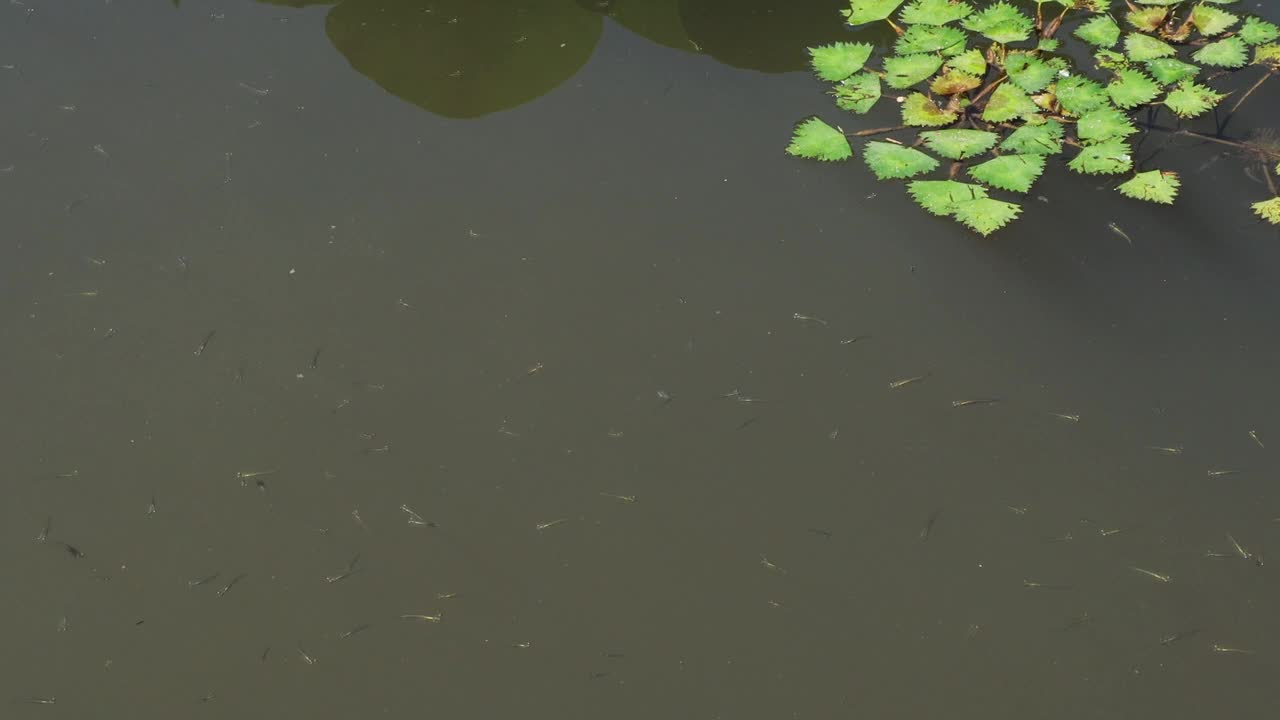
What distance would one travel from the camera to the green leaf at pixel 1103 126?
3.59 metres

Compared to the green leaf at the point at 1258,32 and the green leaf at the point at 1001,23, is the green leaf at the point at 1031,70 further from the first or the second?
the green leaf at the point at 1258,32

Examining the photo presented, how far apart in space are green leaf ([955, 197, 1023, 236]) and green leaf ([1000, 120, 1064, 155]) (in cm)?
26

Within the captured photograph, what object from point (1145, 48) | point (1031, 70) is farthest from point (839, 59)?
point (1145, 48)

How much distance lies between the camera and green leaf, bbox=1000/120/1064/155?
3537 mm

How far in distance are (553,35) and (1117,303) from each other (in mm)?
2120

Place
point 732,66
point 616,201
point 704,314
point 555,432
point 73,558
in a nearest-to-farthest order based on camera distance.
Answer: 1. point 73,558
2. point 555,432
3. point 704,314
4. point 616,201
5. point 732,66

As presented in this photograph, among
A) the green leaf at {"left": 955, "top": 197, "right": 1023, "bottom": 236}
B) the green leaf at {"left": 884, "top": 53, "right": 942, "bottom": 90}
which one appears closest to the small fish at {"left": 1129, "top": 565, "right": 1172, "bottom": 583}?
the green leaf at {"left": 955, "top": 197, "right": 1023, "bottom": 236}

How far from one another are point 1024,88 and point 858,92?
0.56 metres

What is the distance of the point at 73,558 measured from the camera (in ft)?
8.89

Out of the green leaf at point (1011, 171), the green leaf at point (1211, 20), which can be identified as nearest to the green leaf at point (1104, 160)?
the green leaf at point (1011, 171)

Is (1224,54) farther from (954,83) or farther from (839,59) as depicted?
(839,59)

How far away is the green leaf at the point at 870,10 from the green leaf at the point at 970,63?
0.31m

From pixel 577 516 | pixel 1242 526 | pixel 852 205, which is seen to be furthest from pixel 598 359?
pixel 1242 526

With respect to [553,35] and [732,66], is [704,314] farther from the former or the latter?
[553,35]
